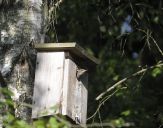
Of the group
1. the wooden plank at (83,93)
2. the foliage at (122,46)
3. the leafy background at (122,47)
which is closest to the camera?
the wooden plank at (83,93)

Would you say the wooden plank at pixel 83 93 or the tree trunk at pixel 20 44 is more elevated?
the tree trunk at pixel 20 44

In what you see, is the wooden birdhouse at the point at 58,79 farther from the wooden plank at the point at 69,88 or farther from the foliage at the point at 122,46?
the foliage at the point at 122,46

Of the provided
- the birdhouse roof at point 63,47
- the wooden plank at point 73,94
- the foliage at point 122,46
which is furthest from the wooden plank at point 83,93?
the foliage at point 122,46

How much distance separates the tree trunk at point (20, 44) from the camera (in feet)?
13.5

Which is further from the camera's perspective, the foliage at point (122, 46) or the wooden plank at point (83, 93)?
the foliage at point (122, 46)

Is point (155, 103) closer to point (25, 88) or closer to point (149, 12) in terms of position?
point (149, 12)

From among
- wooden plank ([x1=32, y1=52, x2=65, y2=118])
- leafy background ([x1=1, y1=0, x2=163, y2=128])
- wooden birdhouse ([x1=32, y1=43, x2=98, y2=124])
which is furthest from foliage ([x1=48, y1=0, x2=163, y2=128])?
wooden plank ([x1=32, y1=52, x2=65, y2=118])

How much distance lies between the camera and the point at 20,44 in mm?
4207

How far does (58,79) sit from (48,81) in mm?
72

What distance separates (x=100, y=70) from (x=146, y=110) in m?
3.24

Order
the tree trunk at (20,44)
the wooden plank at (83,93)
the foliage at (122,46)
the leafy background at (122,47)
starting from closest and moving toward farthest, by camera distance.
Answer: the tree trunk at (20,44) → the wooden plank at (83,93) → the leafy background at (122,47) → the foliage at (122,46)

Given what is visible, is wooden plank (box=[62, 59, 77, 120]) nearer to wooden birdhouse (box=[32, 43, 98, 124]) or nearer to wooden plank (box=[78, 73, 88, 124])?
wooden birdhouse (box=[32, 43, 98, 124])

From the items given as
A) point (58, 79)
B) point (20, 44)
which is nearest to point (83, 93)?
point (58, 79)

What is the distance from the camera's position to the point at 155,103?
838 centimetres
